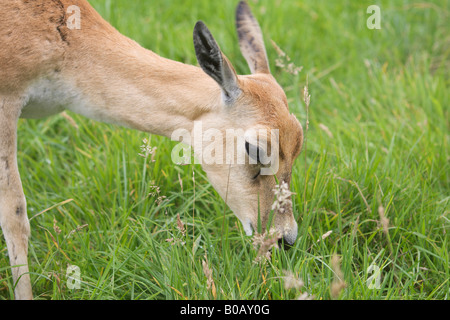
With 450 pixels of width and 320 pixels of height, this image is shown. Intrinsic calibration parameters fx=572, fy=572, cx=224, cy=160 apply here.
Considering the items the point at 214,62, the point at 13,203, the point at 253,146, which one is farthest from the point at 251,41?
the point at 13,203

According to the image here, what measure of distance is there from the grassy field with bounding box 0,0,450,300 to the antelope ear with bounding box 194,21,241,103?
0.54 metres

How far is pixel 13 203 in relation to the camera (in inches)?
136

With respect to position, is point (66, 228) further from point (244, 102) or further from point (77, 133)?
point (244, 102)

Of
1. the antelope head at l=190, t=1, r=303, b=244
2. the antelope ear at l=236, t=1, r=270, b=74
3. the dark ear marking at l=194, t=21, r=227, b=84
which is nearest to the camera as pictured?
the dark ear marking at l=194, t=21, r=227, b=84

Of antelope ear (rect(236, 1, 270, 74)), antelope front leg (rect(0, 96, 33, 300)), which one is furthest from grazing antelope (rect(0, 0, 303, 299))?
antelope ear (rect(236, 1, 270, 74))

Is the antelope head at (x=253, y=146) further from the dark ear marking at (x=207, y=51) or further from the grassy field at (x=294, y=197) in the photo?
the grassy field at (x=294, y=197)

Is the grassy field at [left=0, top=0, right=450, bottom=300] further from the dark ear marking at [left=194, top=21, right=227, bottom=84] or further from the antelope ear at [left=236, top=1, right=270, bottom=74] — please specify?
the antelope ear at [left=236, top=1, right=270, bottom=74]

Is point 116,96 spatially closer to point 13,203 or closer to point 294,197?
point 13,203

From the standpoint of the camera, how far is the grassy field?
11.1ft

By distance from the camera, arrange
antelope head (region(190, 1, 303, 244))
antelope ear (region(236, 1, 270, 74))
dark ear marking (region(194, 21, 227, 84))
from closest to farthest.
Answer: dark ear marking (region(194, 21, 227, 84))
antelope head (region(190, 1, 303, 244))
antelope ear (region(236, 1, 270, 74))

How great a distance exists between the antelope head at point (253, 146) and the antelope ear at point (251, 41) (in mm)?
380

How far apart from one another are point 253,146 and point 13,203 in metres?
1.48

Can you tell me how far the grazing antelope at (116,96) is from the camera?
3385 mm

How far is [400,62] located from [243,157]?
3.78 metres
